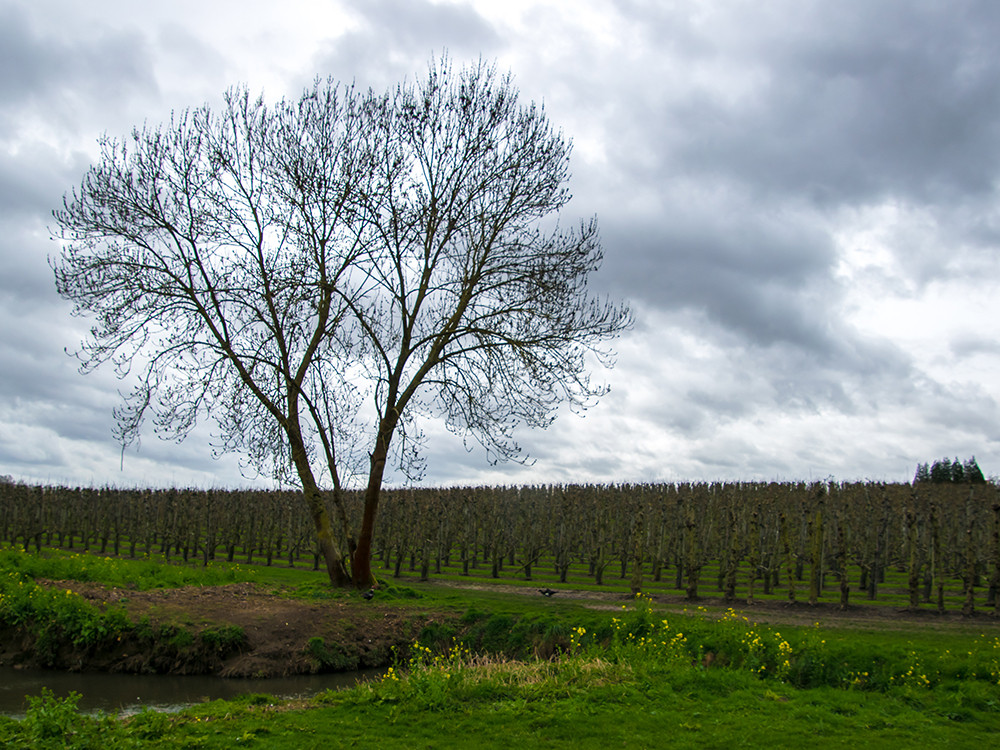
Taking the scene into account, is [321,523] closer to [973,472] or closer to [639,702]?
[639,702]

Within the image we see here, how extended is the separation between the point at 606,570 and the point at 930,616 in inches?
1033

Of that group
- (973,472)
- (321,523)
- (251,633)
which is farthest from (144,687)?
(973,472)

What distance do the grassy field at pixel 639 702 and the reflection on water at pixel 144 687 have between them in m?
1.38

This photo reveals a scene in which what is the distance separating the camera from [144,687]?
15352 mm

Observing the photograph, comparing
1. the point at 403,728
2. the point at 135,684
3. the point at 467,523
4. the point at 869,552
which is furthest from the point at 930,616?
the point at 467,523

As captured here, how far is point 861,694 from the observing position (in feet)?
36.9

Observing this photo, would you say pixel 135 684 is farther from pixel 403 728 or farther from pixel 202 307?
pixel 202 307

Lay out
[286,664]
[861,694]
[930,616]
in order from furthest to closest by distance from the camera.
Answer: [930,616], [286,664], [861,694]

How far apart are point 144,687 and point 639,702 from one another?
441 inches

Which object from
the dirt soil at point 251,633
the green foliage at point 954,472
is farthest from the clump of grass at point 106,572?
the green foliage at point 954,472

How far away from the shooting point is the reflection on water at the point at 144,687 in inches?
547

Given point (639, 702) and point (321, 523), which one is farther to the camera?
point (321, 523)

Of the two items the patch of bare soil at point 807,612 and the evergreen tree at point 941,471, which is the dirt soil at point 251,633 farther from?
the evergreen tree at point 941,471

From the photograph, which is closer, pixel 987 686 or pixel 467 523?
pixel 987 686
